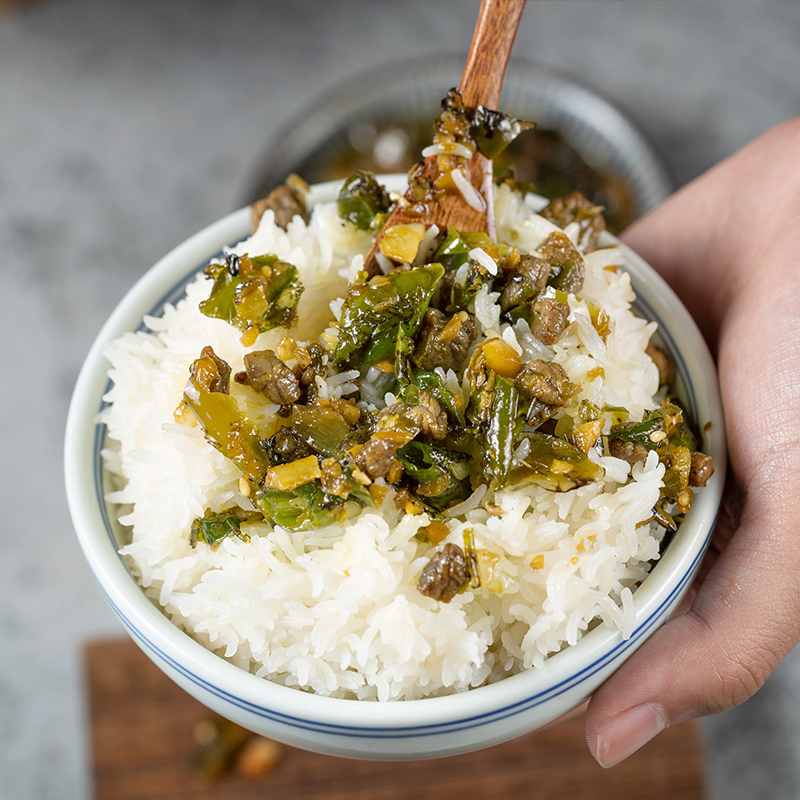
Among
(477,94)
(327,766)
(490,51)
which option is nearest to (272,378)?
(477,94)

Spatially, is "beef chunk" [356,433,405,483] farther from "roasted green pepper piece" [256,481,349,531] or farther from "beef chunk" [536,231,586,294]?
"beef chunk" [536,231,586,294]

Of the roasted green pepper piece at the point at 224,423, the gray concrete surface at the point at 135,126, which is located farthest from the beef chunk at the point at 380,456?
the gray concrete surface at the point at 135,126

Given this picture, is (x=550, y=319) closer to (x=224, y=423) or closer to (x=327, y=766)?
(x=224, y=423)

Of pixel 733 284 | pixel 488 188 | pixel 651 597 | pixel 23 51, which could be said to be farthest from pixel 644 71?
pixel 651 597

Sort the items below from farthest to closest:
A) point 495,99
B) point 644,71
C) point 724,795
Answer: point 644,71, point 724,795, point 495,99

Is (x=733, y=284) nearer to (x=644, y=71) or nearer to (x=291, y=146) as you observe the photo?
(x=291, y=146)

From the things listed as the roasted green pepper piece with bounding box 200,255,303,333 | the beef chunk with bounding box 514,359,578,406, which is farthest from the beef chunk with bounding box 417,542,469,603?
the roasted green pepper piece with bounding box 200,255,303,333

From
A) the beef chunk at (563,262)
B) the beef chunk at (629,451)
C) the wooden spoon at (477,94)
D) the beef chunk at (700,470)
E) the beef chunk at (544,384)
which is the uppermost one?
the wooden spoon at (477,94)

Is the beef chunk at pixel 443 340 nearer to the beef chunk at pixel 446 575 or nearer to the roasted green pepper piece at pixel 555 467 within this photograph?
the roasted green pepper piece at pixel 555 467
